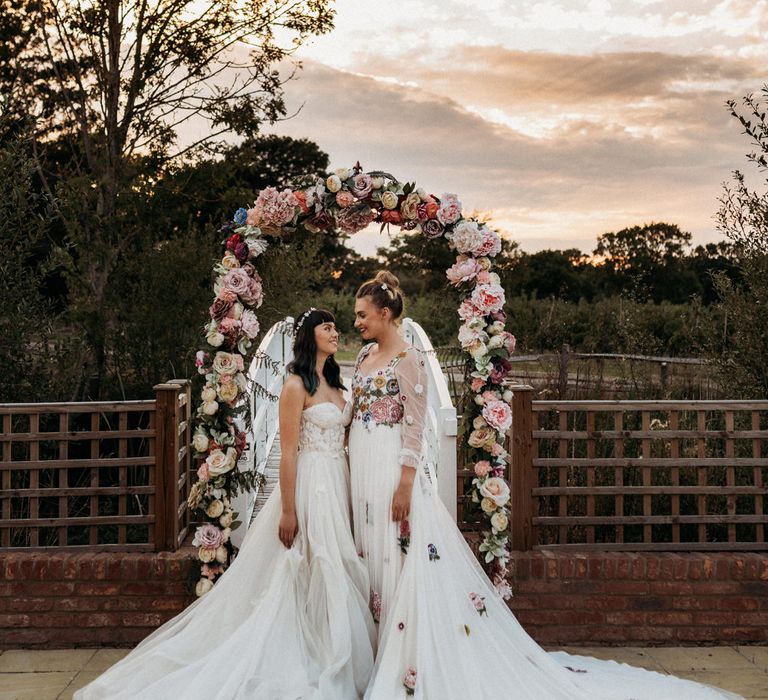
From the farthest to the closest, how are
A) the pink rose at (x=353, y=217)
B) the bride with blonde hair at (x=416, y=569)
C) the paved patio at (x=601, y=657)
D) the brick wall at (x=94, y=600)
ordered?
1. the brick wall at (x=94, y=600)
2. the pink rose at (x=353, y=217)
3. the paved patio at (x=601, y=657)
4. the bride with blonde hair at (x=416, y=569)

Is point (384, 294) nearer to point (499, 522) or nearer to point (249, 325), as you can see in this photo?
point (249, 325)

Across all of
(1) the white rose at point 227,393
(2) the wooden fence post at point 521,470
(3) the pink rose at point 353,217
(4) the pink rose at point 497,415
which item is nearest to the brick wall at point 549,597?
(2) the wooden fence post at point 521,470

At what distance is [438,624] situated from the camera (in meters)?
3.86

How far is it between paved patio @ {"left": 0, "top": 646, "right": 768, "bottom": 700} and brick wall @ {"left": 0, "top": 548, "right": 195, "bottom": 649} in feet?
0.41

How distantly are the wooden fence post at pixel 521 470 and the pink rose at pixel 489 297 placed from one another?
0.79m

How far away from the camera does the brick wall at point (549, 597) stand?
16.1 ft

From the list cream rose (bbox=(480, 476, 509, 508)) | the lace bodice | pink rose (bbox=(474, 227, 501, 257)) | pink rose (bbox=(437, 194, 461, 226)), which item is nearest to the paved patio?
cream rose (bbox=(480, 476, 509, 508))

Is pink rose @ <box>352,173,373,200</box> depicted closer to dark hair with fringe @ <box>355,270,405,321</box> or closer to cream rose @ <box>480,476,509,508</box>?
dark hair with fringe @ <box>355,270,405,321</box>

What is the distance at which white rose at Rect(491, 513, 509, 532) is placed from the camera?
14.6 ft

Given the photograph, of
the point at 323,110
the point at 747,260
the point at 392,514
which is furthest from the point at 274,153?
the point at 392,514

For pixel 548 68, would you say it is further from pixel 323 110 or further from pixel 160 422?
pixel 160 422

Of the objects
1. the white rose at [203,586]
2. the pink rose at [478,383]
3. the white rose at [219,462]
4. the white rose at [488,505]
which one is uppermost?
the pink rose at [478,383]

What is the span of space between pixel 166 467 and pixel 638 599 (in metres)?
3.07

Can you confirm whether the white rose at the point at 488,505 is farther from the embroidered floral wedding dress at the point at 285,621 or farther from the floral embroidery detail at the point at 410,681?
the floral embroidery detail at the point at 410,681
